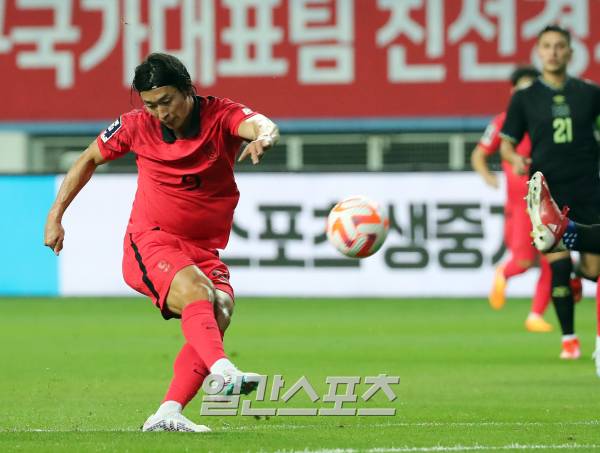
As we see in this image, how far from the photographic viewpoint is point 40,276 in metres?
18.0

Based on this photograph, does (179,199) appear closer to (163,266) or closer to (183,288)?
(163,266)

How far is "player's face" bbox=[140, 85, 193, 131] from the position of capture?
6758 mm

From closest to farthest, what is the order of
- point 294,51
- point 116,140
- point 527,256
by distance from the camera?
point 116,140 < point 527,256 < point 294,51

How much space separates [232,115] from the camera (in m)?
6.96

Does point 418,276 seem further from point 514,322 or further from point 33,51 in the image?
point 33,51

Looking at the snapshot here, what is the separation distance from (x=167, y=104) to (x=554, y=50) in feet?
13.6

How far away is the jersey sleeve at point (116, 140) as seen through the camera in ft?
23.4

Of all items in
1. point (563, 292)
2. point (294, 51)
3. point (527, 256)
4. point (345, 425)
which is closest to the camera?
point (345, 425)

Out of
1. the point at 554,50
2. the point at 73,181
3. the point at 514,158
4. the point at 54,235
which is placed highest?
the point at 554,50

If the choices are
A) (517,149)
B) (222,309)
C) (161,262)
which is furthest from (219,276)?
(517,149)

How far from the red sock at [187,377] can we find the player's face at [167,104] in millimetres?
1033

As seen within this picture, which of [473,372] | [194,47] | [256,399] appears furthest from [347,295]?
[256,399]

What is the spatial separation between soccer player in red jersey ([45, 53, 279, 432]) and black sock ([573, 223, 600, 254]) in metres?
2.64

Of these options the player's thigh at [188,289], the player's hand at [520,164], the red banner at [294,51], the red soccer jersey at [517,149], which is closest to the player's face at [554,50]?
the player's hand at [520,164]
